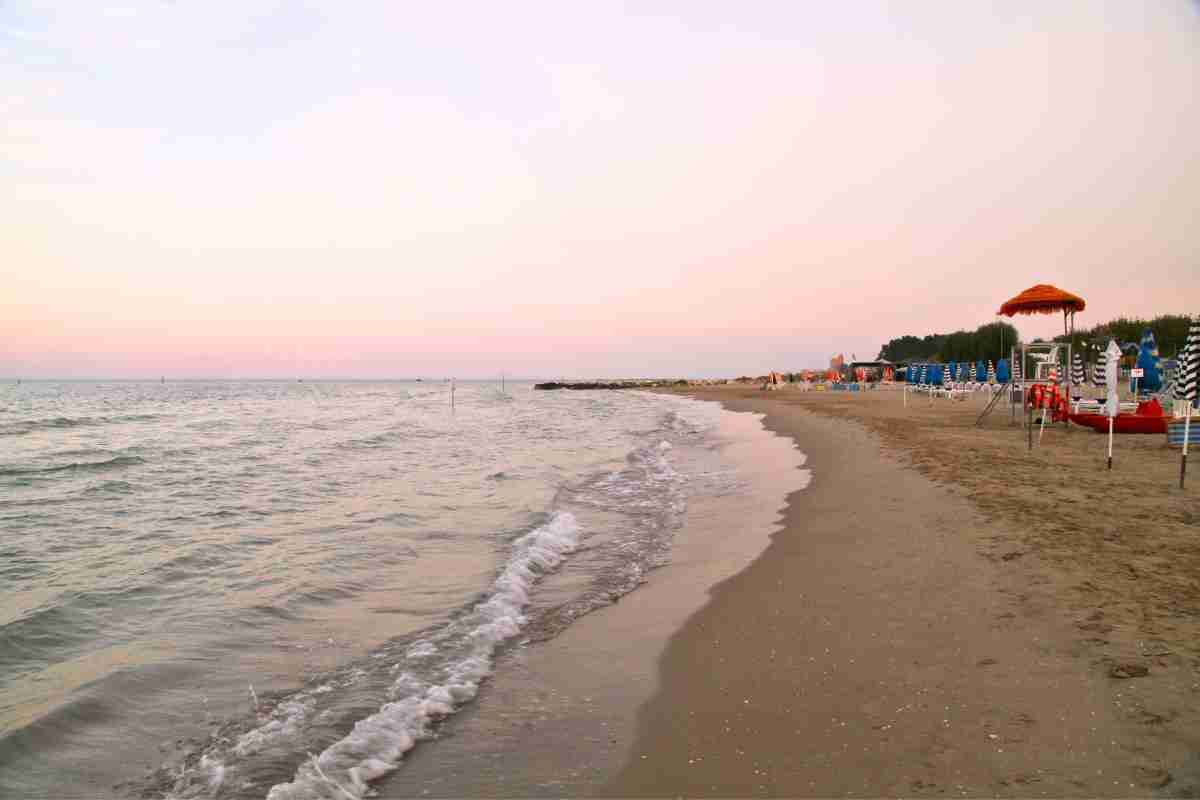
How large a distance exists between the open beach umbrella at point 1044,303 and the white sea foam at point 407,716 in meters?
16.7

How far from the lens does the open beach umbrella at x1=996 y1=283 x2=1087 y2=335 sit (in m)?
17.0

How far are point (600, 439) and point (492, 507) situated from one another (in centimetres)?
1194

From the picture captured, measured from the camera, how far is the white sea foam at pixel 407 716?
10.6 feet

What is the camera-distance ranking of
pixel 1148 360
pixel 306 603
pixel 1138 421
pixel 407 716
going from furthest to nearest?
1. pixel 1148 360
2. pixel 1138 421
3. pixel 306 603
4. pixel 407 716

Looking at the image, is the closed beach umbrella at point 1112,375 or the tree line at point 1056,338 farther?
the tree line at point 1056,338

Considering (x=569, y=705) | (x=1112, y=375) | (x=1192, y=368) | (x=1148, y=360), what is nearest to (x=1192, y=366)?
(x=1192, y=368)

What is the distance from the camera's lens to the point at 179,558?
741cm

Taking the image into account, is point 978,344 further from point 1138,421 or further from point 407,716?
point 407,716

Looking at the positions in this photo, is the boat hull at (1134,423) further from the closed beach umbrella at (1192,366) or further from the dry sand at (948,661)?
the dry sand at (948,661)

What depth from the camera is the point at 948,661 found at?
13.0ft

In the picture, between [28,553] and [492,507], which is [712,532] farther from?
[28,553]

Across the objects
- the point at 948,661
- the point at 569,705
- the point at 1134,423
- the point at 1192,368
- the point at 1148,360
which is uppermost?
the point at 1148,360

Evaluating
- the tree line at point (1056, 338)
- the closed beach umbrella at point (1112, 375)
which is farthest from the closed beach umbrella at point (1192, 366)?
the tree line at point (1056, 338)

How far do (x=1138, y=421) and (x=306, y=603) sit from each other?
58.9 ft
